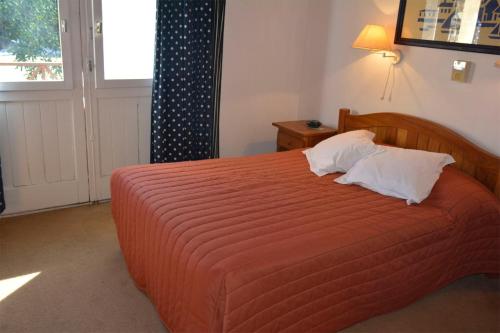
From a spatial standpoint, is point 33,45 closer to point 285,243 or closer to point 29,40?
point 29,40

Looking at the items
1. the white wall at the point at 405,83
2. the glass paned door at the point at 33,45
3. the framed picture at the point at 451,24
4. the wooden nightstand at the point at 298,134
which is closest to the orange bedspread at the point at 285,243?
the white wall at the point at 405,83

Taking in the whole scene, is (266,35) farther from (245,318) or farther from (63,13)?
(245,318)

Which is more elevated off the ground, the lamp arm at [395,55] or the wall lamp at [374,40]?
the wall lamp at [374,40]

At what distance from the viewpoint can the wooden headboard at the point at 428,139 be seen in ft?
8.84

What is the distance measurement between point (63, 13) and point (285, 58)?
1.87 metres

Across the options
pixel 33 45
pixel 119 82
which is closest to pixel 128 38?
pixel 119 82

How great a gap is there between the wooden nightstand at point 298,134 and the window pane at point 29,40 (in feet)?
6.07

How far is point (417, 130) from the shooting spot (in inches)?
122

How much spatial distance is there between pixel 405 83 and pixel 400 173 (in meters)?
0.97

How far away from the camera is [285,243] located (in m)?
1.91

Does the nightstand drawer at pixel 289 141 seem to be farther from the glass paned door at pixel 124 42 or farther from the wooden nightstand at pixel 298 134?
the glass paned door at pixel 124 42

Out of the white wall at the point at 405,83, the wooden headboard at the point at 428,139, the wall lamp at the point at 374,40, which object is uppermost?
the wall lamp at the point at 374,40

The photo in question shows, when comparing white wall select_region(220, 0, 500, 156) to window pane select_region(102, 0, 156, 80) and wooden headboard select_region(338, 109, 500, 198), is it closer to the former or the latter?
wooden headboard select_region(338, 109, 500, 198)

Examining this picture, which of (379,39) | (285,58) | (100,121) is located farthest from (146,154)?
(379,39)
